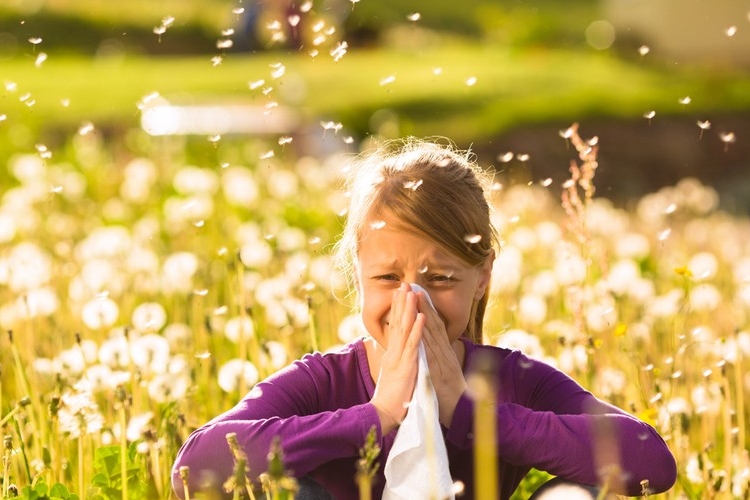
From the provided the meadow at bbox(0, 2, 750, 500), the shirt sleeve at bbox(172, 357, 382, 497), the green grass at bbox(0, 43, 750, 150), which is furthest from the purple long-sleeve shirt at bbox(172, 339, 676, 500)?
the green grass at bbox(0, 43, 750, 150)

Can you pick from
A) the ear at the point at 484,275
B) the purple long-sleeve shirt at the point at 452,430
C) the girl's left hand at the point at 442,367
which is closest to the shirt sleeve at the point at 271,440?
the purple long-sleeve shirt at the point at 452,430

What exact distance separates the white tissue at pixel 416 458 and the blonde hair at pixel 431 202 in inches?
10.9

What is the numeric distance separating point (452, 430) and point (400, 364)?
0.44 feet

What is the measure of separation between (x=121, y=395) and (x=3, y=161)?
18.3ft

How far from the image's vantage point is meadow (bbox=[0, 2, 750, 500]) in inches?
95.0

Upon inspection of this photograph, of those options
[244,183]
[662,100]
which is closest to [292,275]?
[244,183]

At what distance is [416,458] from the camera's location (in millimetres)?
1954

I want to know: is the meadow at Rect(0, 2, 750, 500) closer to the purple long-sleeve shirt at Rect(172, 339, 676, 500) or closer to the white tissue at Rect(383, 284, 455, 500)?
the purple long-sleeve shirt at Rect(172, 339, 676, 500)

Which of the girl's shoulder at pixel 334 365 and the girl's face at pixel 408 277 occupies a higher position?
the girl's face at pixel 408 277

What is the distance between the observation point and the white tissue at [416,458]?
1.92 m

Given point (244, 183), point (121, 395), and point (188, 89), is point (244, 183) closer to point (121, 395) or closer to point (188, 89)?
point (121, 395)

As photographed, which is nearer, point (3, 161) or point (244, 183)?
point (244, 183)

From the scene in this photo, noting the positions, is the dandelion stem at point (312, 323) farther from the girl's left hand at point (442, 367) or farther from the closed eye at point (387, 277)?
the girl's left hand at point (442, 367)

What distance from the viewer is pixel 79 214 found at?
5.65 meters
